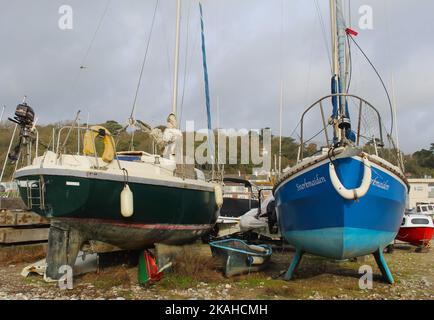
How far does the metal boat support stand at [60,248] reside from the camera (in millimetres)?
7102

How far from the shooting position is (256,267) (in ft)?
27.0

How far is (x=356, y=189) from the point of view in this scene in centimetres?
600

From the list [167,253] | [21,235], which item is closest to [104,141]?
[167,253]

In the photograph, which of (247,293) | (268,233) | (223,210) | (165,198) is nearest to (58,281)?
(165,198)

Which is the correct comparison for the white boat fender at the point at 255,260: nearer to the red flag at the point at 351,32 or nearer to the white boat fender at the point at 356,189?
the white boat fender at the point at 356,189

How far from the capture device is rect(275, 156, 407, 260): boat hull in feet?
20.2

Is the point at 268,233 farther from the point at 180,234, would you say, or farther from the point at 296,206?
the point at 296,206

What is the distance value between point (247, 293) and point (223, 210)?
8735mm

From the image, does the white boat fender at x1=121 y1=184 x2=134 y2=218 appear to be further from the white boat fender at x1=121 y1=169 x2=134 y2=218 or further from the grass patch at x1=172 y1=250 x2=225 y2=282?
the grass patch at x1=172 y1=250 x2=225 y2=282

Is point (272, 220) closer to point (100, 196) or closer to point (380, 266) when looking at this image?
point (380, 266)

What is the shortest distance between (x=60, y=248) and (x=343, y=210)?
199 inches

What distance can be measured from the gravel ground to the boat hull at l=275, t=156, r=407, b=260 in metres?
0.75

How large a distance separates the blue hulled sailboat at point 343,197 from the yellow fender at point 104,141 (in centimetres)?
328

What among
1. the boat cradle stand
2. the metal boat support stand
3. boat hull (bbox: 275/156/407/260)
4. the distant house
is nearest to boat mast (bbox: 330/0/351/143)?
boat hull (bbox: 275/156/407/260)
